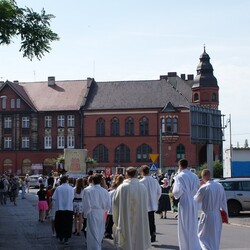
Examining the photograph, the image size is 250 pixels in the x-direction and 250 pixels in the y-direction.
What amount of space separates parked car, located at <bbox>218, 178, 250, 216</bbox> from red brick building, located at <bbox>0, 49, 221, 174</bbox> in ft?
191

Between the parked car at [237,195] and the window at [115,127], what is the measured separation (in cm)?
6219

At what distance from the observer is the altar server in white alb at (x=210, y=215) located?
14125 mm

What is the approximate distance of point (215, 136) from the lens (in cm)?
4066

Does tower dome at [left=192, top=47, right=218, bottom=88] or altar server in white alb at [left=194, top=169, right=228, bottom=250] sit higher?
tower dome at [left=192, top=47, right=218, bottom=88]

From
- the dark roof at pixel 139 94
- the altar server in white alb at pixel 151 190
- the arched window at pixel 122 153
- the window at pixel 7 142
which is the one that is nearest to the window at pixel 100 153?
the arched window at pixel 122 153

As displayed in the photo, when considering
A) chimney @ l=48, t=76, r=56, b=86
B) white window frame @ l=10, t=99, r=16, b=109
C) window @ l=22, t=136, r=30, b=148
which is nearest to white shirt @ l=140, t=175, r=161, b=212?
window @ l=22, t=136, r=30, b=148

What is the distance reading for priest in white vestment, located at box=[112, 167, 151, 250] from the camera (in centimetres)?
1218

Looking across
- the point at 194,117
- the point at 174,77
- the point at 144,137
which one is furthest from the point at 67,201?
the point at 174,77

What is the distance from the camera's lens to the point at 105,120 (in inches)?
3612

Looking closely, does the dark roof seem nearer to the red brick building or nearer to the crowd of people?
the red brick building

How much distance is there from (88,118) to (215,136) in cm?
5265

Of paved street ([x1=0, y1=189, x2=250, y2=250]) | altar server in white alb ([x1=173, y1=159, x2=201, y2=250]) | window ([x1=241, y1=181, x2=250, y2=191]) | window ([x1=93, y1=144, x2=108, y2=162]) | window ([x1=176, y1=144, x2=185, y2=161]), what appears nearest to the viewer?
A: altar server in white alb ([x1=173, y1=159, x2=201, y2=250])

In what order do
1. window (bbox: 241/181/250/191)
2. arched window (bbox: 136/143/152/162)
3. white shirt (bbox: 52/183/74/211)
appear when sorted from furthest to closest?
arched window (bbox: 136/143/152/162), window (bbox: 241/181/250/191), white shirt (bbox: 52/183/74/211)

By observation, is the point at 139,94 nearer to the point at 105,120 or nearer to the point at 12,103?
the point at 105,120
